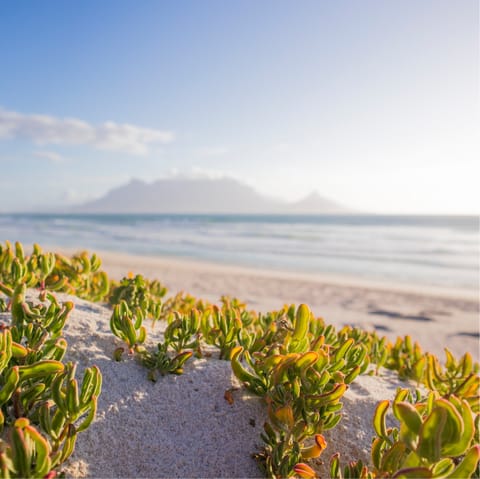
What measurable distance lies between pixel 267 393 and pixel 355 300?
788 cm

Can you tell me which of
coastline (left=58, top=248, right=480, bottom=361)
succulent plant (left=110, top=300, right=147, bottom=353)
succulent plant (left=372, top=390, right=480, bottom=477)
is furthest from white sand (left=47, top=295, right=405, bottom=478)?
coastline (left=58, top=248, right=480, bottom=361)

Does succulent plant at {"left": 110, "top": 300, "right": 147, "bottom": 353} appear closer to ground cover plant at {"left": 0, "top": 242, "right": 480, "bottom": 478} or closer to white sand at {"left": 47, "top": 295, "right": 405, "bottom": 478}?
ground cover plant at {"left": 0, "top": 242, "right": 480, "bottom": 478}

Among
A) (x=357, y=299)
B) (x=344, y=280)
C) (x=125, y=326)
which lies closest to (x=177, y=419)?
(x=125, y=326)

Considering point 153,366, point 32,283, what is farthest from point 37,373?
point 32,283

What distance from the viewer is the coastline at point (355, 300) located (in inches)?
272

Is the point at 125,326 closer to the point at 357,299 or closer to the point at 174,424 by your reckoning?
the point at 174,424

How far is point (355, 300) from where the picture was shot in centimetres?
929

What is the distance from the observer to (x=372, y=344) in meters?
3.12

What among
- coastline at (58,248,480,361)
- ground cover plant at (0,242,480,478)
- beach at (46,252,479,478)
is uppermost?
ground cover plant at (0,242,480,478)

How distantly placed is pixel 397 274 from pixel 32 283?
13.1 m

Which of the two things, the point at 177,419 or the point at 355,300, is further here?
the point at 355,300

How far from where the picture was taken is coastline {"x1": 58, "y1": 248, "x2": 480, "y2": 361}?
6910 mm

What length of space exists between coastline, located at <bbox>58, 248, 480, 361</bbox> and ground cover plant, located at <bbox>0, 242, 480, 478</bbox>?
4229 millimetres

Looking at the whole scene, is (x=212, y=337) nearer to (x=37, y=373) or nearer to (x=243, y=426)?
(x=243, y=426)
